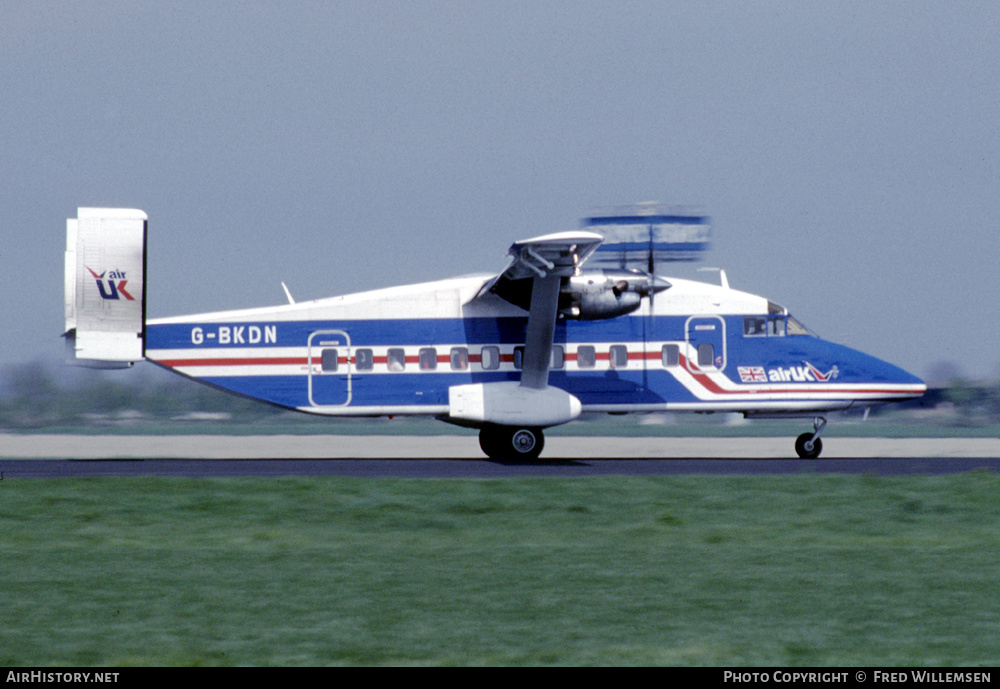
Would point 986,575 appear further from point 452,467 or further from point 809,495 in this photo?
point 452,467

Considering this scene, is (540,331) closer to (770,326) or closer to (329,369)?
(329,369)

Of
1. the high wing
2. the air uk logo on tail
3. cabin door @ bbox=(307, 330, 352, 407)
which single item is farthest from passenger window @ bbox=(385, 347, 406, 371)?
the air uk logo on tail

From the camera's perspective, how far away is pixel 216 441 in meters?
34.0

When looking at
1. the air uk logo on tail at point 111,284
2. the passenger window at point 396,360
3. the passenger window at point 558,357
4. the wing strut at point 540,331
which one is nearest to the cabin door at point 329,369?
the passenger window at point 396,360

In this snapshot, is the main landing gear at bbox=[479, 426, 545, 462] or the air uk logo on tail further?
the main landing gear at bbox=[479, 426, 545, 462]

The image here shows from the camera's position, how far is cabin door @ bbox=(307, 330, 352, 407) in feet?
78.8

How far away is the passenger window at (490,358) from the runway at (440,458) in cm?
213

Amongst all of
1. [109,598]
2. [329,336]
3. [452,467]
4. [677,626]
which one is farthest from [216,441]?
[677,626]

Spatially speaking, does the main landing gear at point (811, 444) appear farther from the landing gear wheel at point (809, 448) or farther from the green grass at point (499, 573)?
the green grass at point (499, 573)

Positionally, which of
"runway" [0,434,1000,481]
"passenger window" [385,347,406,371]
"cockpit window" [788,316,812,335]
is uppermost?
"cockpit window" [788,316,812,335]

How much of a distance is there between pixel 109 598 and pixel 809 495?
34.4ft

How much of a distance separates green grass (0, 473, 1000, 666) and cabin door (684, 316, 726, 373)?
751 centimetres

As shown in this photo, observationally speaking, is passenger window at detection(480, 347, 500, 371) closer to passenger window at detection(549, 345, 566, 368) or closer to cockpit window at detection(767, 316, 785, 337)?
passenger window at detection(549, 345, 566, 368)

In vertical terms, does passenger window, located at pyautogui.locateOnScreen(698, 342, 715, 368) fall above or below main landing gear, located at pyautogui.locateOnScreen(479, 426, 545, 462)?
above
